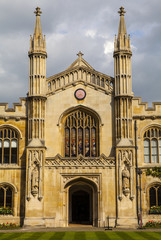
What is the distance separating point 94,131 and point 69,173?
4.54m

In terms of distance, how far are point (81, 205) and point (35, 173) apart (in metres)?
6.18

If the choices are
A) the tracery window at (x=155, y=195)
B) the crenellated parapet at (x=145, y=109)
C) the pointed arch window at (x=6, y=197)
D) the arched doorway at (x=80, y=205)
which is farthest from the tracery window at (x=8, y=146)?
the tracery window at (x=155, y=195)

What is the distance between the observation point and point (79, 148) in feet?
121

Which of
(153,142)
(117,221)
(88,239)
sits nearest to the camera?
(88,239)

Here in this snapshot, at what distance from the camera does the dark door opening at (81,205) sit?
125 ft

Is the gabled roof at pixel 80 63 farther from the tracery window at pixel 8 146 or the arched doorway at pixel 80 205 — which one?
the arched doorway at pixel 80 205

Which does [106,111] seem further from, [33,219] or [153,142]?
[33,219]

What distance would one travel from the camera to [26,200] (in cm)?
3462

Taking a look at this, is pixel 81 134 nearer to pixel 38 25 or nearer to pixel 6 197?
pixel 6 197

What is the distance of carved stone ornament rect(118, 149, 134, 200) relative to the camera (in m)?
34.6

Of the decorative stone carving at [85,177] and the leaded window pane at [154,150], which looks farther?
the leaded window pane at [154,150]

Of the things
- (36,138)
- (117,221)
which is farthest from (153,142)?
(36,138)

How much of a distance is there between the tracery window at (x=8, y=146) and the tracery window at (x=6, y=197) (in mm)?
2372

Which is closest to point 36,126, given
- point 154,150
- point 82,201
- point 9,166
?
point 9,166
